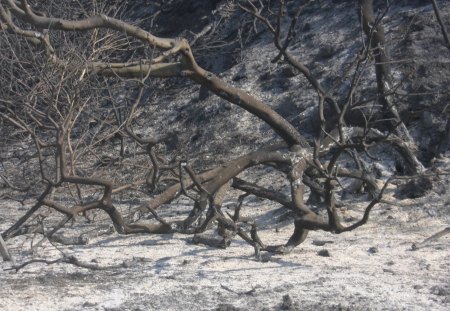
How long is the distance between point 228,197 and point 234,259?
2.90 meters

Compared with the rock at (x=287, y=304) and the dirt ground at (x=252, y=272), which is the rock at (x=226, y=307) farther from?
the rock at (x=287, y=304)

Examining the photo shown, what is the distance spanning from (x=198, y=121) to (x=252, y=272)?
6.10 meters

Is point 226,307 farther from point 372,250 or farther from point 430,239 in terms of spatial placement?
point 430,239

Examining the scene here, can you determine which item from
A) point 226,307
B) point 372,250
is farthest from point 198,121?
point 226,307

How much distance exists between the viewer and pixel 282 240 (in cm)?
727

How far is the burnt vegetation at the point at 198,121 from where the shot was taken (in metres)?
7.18

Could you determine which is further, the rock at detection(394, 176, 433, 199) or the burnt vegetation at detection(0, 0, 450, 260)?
the rock at detection(394, 176, 433, 199)

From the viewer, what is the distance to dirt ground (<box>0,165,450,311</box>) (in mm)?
5430

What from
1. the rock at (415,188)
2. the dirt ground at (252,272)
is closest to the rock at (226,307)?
the dirt ground at (252,272)

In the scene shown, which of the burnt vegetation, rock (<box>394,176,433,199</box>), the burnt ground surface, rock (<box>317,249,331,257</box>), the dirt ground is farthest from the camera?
rock (<box>394,176,433,199</box>)

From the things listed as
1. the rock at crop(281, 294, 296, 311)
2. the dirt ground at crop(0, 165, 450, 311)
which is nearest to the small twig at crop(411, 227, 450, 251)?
the dirt ground at crop(0, 165, 450, 311)

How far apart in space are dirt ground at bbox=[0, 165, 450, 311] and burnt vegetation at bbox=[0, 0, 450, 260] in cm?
21

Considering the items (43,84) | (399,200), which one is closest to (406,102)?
(399,200)

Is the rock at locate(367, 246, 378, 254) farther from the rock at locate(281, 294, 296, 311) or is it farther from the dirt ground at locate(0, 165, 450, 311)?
the rock at locate(281, 294, 296, 311)
